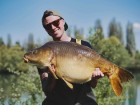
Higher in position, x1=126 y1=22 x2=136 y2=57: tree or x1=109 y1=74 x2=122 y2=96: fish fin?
x1=109 y1=74 x2=122 y2=96: fish fin

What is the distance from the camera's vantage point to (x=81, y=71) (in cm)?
412

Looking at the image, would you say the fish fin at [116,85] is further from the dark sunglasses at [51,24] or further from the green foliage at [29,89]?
the green foliage at [29,89]

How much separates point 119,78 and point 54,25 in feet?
2.66

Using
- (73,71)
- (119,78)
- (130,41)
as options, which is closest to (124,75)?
(119,78)

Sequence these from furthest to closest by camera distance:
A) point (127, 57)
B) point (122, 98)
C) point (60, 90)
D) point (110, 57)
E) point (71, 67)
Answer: point (127, 57)
point (110, 57)
point (122, 98)
point (60, 90)
point (71, 67)

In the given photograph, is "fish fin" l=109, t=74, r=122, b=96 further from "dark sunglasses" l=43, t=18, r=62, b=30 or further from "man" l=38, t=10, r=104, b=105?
"dark sunglasses" l=43, t=18, r=62, b=30

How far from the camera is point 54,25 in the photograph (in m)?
4.36

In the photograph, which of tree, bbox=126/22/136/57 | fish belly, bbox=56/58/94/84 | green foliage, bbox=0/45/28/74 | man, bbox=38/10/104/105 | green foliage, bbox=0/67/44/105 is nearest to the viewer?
fish belly, bbox=56/58/94/84

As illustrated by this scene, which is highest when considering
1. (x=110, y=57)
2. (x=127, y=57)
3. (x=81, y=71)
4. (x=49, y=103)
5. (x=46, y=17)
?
(x=46, y=17)

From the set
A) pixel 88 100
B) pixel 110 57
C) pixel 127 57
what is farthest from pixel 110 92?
pixel 127 57

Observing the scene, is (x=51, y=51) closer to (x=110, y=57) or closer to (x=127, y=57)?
(x=110, y=57)

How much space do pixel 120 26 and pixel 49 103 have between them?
8382cm

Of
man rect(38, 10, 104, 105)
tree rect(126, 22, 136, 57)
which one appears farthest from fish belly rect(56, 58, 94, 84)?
tree rect(126, 22, 136, 57)

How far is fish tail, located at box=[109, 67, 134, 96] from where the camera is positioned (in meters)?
4.21
